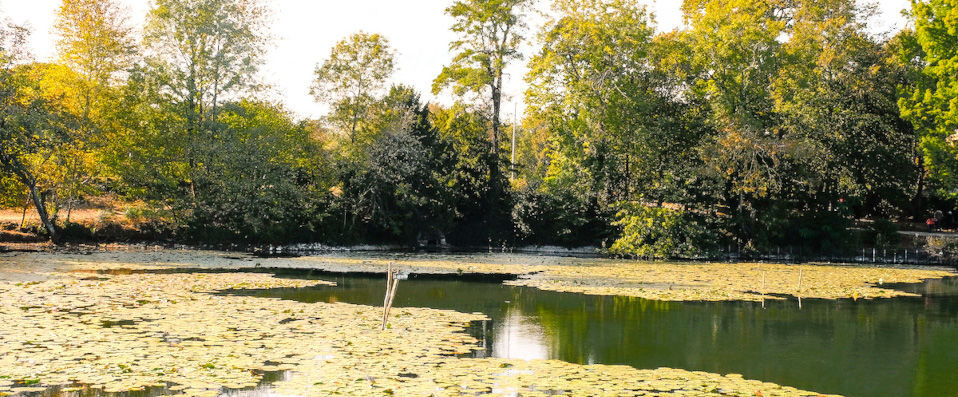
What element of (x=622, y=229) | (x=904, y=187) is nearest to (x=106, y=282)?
(x=622, y=229)

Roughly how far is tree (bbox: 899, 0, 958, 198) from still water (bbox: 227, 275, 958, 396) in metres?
19.6

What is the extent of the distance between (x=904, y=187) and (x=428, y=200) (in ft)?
91.1

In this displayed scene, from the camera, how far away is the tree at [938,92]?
1531 inches

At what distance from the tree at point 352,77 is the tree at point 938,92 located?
3247 centimetres

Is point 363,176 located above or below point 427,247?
above

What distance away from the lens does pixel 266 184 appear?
40656 mm

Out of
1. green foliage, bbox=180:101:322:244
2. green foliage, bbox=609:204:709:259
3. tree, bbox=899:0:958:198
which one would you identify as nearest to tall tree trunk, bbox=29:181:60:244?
green foliage, bbox=180:101:322:244

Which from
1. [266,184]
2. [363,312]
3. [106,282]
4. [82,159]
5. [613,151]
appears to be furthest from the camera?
[613,151]

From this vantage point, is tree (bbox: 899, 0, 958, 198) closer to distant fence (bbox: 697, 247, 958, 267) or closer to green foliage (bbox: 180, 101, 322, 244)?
distant fence (bbox: 697, 247, 958, 267)

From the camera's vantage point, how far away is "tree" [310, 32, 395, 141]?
53.3 meters

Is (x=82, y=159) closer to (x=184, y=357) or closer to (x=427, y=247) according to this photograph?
(x=427, y=247)

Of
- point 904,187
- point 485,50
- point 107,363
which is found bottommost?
point 107,363

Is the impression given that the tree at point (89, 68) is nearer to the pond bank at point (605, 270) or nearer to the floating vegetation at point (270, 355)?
the pond bank at point (605, 270)

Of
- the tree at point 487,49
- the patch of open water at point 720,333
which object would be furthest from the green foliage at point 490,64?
the patch of open water at point 720,333
